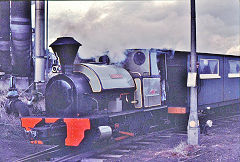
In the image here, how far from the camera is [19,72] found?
16.7m

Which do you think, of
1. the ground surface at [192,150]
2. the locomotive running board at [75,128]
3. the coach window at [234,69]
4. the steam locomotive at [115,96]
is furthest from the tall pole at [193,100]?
the coach window at [234,69]

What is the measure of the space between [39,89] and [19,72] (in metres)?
3.39

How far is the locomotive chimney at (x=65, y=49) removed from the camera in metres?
8.21

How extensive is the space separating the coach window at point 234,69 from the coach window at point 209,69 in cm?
165

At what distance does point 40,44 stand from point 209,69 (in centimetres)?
701

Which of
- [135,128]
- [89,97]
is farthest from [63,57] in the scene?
[135,128]

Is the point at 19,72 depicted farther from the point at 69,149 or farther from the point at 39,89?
the point at 69,149

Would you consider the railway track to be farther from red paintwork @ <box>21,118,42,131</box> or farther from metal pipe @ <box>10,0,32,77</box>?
metal pipe @ <box>10,0,32,77</box>

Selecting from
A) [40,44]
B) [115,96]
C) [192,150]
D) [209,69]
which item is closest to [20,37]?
[40,44]

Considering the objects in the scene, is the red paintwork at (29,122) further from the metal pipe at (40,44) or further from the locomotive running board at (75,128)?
the metal pipe at (40,44)

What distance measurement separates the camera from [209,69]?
12945 millimetres

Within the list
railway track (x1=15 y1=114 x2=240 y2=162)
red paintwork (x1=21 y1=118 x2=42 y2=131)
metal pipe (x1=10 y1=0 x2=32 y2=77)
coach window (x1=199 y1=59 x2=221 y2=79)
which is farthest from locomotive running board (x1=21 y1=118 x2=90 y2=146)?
metal pipe (x1=10 y1=0 x2=32 y2=77)

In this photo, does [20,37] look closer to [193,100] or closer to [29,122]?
[29,122]

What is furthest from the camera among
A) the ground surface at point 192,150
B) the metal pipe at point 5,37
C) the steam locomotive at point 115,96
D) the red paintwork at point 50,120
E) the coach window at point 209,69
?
the metal pipe at point 5,37
